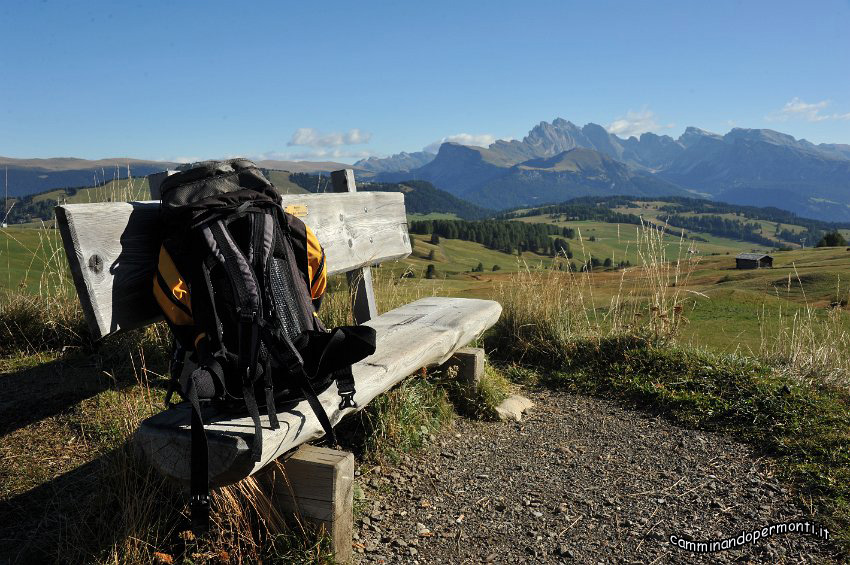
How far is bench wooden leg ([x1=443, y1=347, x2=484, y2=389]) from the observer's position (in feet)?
14.1

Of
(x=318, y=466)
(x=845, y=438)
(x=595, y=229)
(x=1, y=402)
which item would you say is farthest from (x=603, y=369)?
(x=595, y=229)

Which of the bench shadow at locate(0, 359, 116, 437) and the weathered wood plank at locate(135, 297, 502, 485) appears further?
the bench shadow at locate(0, 359, 116, 437)

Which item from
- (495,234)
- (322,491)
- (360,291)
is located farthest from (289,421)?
(495,234)

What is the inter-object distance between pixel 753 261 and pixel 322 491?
59.8 metres

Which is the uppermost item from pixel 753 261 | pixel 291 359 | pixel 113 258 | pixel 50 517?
pixel 113 258

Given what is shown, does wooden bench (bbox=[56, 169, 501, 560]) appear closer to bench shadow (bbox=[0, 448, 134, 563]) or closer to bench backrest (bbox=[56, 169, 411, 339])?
bench backrest (bbox=[56, 169, 411, 339])

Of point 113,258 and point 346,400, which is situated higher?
point 113,258

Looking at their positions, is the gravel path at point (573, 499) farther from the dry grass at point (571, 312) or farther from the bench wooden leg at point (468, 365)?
the dry grass at point (571, 312)

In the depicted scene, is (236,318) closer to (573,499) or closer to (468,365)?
(573,499)

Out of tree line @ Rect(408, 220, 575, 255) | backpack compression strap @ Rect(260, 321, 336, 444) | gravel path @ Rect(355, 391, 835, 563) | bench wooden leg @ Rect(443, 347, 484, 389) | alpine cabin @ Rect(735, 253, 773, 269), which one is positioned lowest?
tree line @ Rect(408, 220, 575, 255)

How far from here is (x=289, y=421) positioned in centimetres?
224

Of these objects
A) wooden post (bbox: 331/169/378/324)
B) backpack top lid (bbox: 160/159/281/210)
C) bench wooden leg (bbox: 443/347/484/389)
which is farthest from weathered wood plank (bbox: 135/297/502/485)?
backpack top lid (bbox: 160/159/281/210)

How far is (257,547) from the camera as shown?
244 centimetres

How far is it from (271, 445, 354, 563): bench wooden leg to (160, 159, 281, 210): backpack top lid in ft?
3.67
